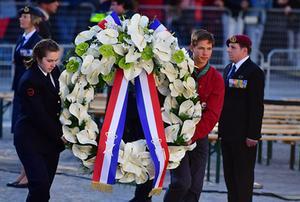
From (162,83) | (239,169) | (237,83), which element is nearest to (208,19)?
(237,83)

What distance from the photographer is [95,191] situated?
10898 millimetres

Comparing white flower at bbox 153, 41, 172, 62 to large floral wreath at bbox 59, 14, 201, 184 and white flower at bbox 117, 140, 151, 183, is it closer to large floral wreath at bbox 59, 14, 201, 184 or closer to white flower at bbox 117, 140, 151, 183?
large floral wreath at bbox 59, 14, 201, 184

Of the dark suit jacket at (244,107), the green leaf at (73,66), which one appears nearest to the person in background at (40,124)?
the green leaf at (73,66)

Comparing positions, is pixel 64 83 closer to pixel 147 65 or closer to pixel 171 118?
pixel 147 65

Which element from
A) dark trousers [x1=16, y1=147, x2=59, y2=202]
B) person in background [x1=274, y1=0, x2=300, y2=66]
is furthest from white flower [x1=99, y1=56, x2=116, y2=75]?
person in background [x1=274, y1=0, x2=300, y2=66]

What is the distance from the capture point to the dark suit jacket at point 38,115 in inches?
343

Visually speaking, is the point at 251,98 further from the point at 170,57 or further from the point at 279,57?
the point at 279,57

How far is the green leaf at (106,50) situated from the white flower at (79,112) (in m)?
0.49

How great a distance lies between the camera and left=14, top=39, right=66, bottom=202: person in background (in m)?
8.71

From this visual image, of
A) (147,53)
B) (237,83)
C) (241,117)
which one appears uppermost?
(147,53)

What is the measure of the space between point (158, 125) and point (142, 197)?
1.53 metres

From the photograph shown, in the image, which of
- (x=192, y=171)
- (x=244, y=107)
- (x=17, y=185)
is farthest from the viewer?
(x=17, y=185)

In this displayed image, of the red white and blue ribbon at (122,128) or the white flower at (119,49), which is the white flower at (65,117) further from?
the white flower at (119,49)

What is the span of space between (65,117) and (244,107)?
6.45ft
